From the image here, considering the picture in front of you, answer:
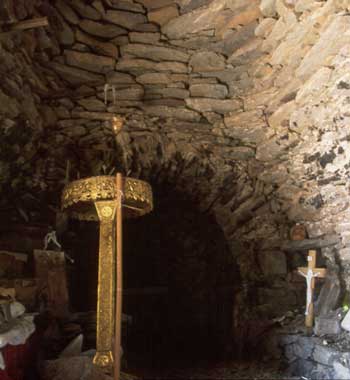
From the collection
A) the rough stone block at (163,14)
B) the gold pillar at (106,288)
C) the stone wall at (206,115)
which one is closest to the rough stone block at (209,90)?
the stone wall at (206,115)

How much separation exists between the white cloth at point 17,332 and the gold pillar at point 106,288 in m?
0.61


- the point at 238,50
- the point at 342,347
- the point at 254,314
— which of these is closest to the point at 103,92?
the point at 238,50

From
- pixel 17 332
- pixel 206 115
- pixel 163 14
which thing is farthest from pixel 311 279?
pixel 163 14

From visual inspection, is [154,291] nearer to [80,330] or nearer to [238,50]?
[80,330]

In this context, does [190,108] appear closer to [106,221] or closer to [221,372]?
[106,221]

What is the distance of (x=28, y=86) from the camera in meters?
4.00

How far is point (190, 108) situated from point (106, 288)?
87.8 inches

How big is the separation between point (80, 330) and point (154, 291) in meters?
2.14

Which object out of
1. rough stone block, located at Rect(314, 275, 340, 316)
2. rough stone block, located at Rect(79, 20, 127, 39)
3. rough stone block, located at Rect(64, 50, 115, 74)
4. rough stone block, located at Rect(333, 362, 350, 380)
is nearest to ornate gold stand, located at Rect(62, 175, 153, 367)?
rough stone block, located at Rect(64, 50, 115, 74)

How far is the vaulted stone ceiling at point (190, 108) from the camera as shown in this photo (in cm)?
397

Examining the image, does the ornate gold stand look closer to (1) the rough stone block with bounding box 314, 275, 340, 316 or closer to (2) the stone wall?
(2) the stone wall

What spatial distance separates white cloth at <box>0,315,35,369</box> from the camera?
2668mm

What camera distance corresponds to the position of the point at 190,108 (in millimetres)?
4754

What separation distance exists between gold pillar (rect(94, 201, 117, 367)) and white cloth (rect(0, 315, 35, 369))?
0.61 metres
